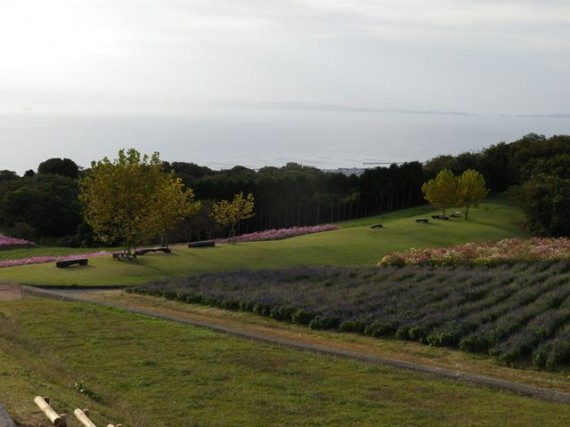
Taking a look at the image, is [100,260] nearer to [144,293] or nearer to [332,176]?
[144,293]

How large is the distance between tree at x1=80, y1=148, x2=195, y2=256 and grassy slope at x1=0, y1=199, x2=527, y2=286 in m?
1.65

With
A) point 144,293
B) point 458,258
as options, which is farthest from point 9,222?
point 458,258

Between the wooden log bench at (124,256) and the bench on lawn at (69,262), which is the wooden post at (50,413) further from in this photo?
the wooden log bench at (124,256)

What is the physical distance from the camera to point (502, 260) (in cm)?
3453

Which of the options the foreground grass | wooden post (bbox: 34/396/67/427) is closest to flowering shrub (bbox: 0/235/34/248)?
Answer: the foreground grass

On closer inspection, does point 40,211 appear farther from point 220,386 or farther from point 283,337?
point 220,386

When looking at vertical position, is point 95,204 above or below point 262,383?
above

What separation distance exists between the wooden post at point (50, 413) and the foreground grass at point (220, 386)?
22 centimetres

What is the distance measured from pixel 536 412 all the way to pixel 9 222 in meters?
57.9

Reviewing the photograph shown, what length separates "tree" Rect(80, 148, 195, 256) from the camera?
124 feet

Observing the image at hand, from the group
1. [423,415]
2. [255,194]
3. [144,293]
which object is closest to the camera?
[423,415]

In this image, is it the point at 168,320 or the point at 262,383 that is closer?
the point at 262,383

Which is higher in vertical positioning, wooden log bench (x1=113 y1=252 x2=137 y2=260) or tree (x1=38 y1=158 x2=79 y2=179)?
tree (x1=38 y1=158 x2=79 y2=179)

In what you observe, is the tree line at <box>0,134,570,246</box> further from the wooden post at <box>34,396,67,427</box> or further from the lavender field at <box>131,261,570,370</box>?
the wooden post at <box>34,396,67,427</box>
